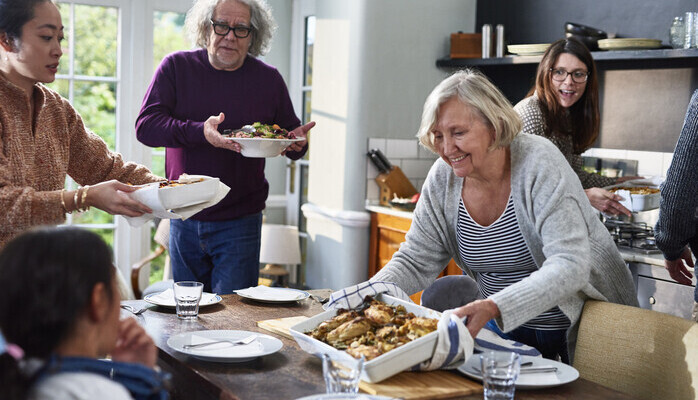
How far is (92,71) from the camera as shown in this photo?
A: 5.02 meters

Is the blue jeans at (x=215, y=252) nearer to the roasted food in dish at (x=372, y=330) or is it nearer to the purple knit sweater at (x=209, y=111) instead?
the purple knit sweater at (x=209, y=111)

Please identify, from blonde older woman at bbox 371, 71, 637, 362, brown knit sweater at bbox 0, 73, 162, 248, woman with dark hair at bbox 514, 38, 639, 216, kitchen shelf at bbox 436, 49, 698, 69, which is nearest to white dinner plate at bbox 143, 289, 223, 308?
brown knit sweater at bbox 0, 73, 162, 248

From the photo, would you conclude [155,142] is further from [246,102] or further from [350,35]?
[350,35]

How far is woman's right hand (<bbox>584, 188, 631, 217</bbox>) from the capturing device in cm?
324

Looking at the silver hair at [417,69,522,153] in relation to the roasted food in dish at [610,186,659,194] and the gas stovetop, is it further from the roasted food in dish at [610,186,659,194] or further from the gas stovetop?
the gas stovetop

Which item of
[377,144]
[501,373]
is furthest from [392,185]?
[501,373]

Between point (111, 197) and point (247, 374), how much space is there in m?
0.73

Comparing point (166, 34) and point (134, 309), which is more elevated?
point (166, 34)

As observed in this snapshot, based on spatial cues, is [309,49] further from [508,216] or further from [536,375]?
[536,375]

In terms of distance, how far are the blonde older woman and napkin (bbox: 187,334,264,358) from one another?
48 centimetres

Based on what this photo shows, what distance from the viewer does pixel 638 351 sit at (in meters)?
1.98

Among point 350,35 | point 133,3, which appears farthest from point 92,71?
point 350,35

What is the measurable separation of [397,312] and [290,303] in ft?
1.95

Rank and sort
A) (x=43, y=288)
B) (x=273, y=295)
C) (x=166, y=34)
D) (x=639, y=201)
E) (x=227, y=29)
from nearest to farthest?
1. (x=43, y=288)
2. (x=273, y=295)
3. (x=227, y=29)
4. (x=639, y=201)
5. (x=166, y=34)
